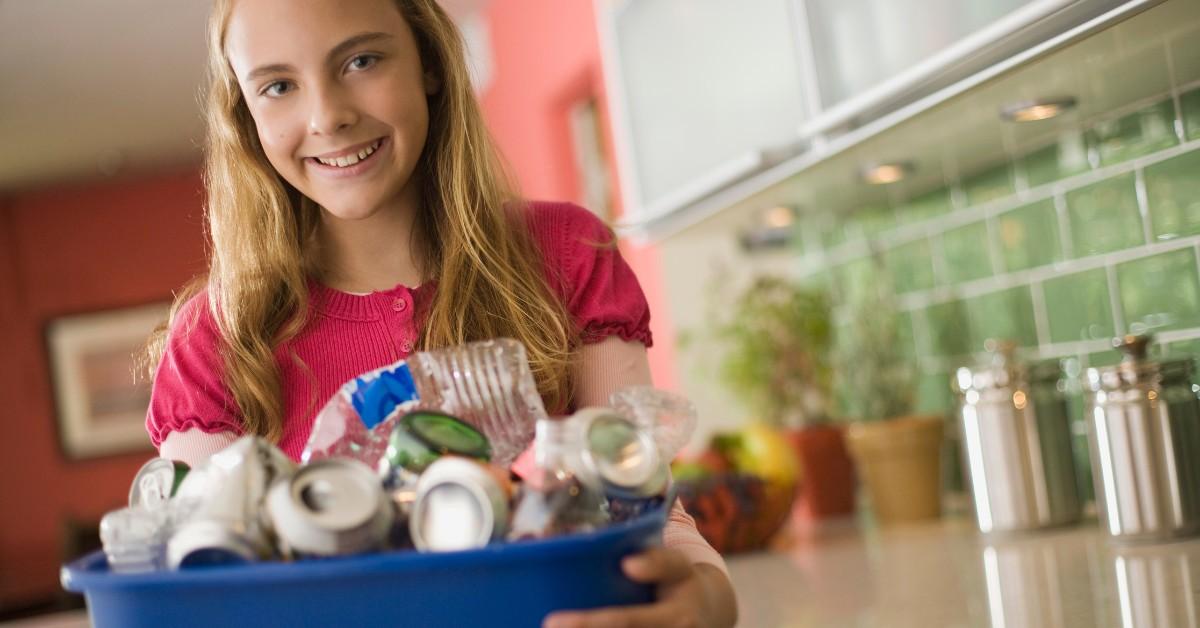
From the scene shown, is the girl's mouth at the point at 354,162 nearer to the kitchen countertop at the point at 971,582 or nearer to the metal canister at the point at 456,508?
the metal canister at the point at 456,508

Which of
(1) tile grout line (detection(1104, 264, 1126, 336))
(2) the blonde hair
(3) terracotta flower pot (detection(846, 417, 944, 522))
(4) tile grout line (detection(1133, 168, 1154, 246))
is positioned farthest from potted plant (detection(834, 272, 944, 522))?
(2) the blonde hair

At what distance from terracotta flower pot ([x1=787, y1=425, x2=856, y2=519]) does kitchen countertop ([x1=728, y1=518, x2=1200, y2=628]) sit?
0.35m

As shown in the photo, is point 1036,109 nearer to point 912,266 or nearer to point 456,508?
point 912,266

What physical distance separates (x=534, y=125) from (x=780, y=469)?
7.61 feet

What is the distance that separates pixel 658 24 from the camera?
2045 mm

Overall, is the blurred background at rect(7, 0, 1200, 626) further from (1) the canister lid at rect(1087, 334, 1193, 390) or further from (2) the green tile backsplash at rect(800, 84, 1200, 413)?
(1) the canister lid at rect(1087, 334, 1193, 390)

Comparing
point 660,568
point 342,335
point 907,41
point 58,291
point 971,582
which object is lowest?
point 971,582

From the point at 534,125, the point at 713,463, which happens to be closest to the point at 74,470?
the point at 534,125

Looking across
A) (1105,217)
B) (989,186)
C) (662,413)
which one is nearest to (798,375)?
(989,186)

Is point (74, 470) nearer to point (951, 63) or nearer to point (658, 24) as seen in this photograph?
point (658, 24)

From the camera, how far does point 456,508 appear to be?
502 millimetres

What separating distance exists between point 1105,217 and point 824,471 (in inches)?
29.3

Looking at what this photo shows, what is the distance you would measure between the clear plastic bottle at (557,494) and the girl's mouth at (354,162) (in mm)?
368

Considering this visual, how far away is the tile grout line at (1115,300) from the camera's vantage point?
1641 mm
